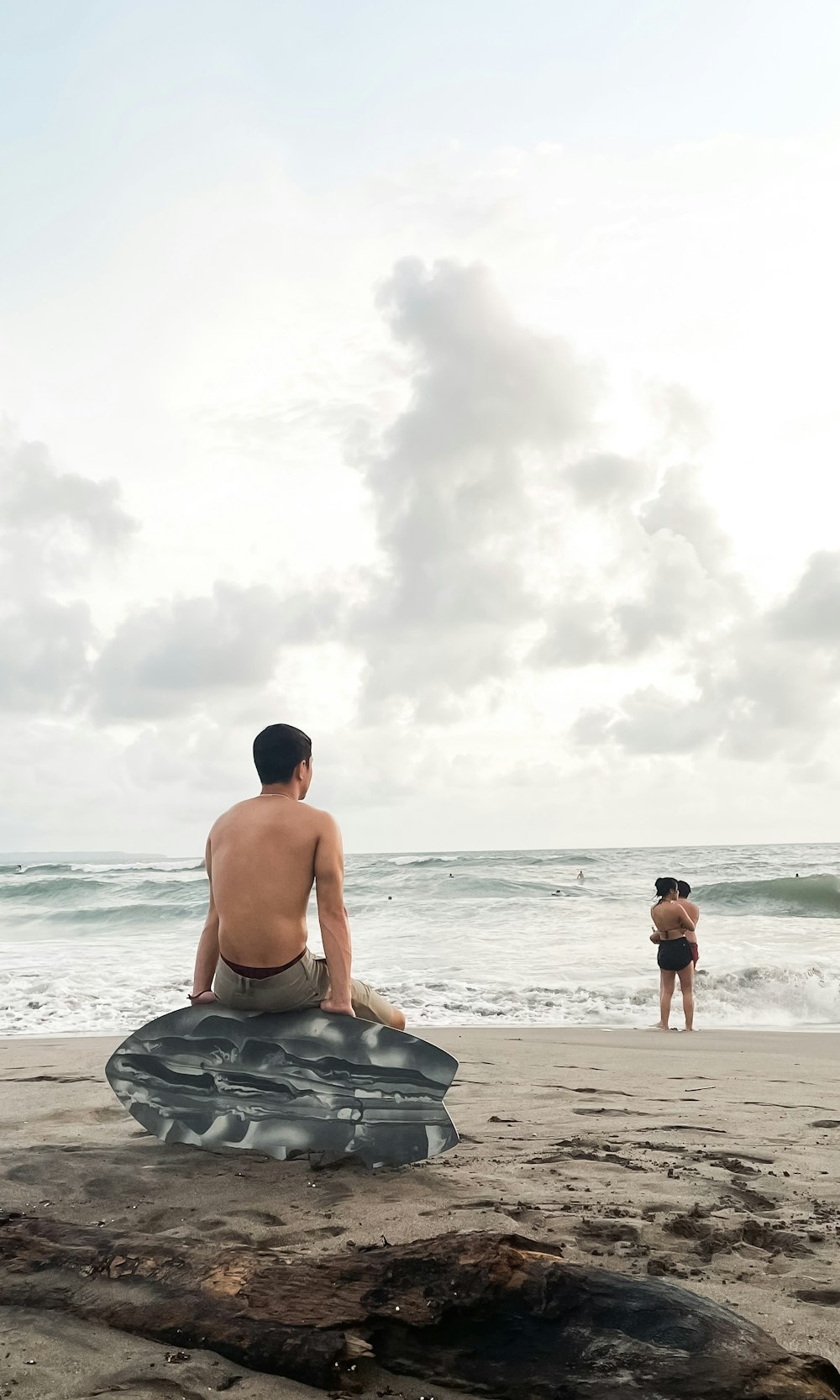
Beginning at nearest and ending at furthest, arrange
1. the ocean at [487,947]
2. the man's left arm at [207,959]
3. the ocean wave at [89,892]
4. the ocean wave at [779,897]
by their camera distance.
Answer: the man's left arm at [207,959] → the ocean at [487,947] → the ocean wave at [779,897] → the ocean wave at [89,892]

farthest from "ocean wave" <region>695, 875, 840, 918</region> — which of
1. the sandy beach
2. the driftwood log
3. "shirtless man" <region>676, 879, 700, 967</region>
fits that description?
the driftwood log

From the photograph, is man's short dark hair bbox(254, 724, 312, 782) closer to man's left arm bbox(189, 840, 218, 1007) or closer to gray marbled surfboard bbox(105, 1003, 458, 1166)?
man's left arm bbox(189, 840, 218, 1007)

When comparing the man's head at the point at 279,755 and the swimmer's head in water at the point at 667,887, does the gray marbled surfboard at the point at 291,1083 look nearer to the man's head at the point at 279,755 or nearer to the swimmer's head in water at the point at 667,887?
the man's head at the point at 279,755

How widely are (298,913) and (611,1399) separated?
7.02 feet

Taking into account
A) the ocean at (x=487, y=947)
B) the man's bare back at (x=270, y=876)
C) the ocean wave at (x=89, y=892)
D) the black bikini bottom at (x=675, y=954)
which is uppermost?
the man's bare back at (x=270, y=876)

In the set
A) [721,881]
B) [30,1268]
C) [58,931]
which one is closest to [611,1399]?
[30,1268]

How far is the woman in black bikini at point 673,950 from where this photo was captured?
982 centimetres

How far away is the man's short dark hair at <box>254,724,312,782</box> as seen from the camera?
381 centimetres

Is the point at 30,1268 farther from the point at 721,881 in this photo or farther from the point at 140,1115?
the point at 721,881

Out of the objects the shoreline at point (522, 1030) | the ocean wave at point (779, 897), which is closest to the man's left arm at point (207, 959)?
the shoreline at point (522, 1030)

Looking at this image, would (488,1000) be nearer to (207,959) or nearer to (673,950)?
(673,950)

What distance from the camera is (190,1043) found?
3734 millimetres

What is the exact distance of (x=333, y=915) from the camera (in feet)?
11.7

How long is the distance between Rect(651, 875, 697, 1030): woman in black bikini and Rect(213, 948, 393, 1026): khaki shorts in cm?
674
